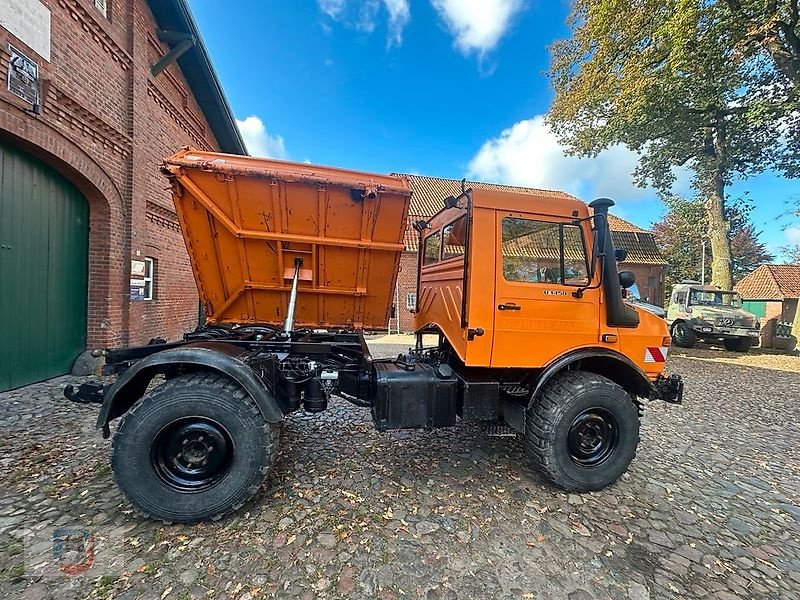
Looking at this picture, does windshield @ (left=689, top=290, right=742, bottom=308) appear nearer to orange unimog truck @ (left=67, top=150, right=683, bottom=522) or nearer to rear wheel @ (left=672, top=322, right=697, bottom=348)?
rear wheel @ (left=672, top=322, right=697, bottom=348)

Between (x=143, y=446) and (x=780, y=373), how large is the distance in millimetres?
12417

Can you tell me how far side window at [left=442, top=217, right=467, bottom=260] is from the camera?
3417mm

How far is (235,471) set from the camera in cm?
270

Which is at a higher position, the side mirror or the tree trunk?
the tree trunk

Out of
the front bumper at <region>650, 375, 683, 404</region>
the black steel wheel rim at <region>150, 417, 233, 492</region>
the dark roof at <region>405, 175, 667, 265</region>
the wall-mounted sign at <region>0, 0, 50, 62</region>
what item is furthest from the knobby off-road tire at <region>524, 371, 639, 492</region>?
the dark roof at <region>405, 175, 667, 265</region>

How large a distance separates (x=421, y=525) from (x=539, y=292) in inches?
79.3

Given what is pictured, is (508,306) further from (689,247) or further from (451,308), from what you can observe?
(689,247)

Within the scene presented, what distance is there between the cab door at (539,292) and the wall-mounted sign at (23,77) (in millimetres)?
6081

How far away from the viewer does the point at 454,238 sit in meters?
3.72

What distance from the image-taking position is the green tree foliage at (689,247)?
94.6 ft

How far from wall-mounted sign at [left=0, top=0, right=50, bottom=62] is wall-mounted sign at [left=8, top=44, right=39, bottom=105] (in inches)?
8.5

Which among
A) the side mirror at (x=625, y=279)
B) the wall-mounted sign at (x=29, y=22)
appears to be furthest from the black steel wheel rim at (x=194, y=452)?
the wall-mounted sign at (x=29, y=22)

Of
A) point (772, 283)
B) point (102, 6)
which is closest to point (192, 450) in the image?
point (102, 6)

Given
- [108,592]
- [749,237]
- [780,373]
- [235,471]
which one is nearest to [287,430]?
[235,471]
